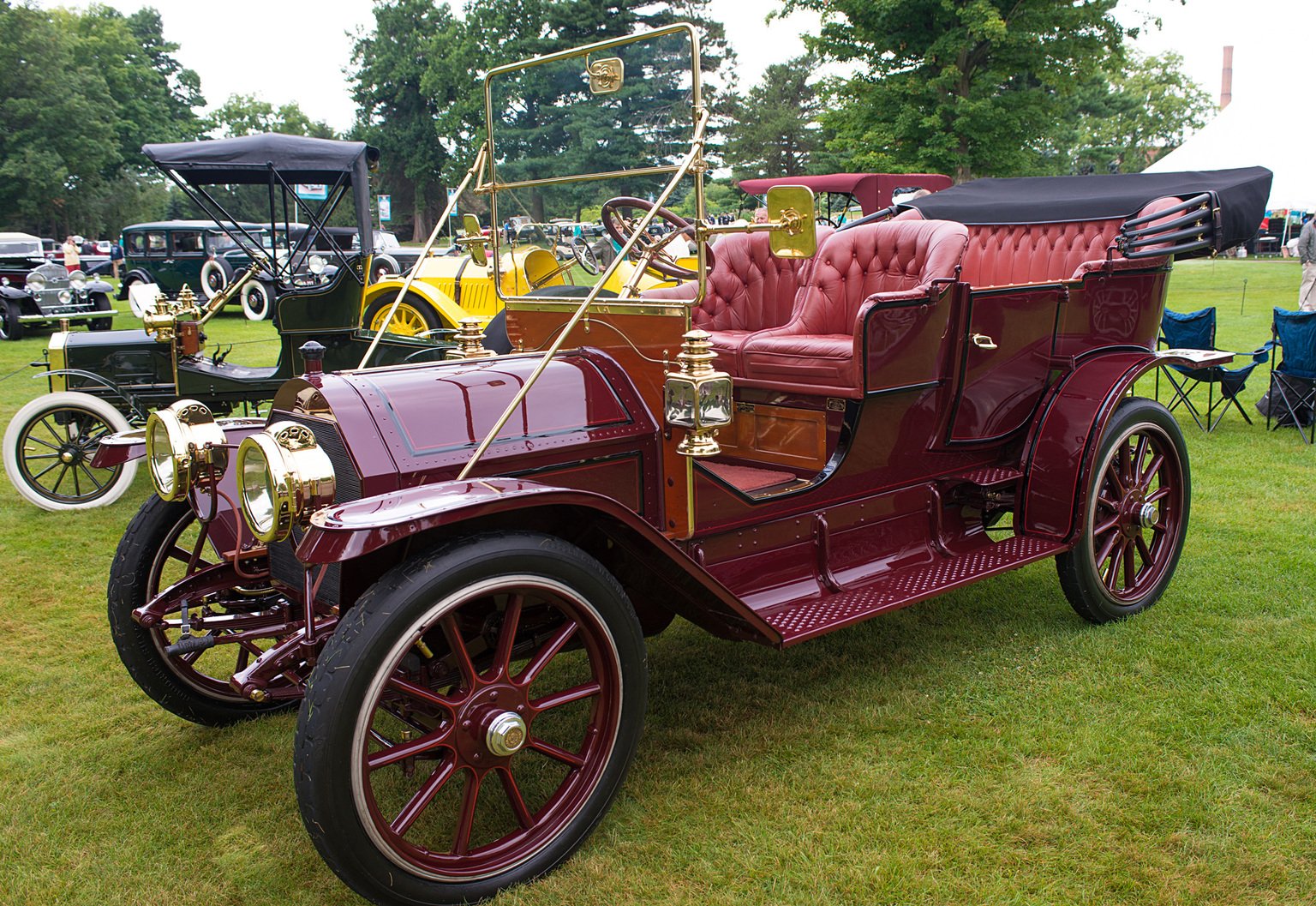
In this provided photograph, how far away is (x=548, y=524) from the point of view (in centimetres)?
270

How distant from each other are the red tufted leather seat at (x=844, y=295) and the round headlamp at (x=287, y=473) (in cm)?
180

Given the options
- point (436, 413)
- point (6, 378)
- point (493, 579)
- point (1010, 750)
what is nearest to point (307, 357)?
point (436, 413)

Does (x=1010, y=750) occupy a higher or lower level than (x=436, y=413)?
lower

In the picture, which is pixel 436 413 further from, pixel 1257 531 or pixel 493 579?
pixel 1257 531

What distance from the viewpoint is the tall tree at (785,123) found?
31958 mm

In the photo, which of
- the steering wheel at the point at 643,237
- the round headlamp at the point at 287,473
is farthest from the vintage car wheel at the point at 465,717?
the steering wheel at the point at 643,237

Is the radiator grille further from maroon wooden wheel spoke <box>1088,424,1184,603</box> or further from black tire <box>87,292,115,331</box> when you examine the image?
black tire <box>87,292,115,331</box>

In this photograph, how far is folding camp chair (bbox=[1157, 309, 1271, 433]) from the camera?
277 inches

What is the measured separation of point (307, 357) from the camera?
110 inches

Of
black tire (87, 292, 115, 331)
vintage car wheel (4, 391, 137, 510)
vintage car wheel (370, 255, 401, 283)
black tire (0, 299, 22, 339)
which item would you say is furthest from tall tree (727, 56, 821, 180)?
vintage car wheel (4, 391, 137, 510)

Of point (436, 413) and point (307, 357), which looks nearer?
point (436, 413)

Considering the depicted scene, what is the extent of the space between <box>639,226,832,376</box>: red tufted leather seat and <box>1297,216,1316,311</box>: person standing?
8.43 metres

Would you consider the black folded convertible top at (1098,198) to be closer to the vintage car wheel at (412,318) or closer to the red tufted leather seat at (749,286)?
the red tufted leather seat at (749,286)

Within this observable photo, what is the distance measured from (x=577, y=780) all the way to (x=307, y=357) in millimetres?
1418
